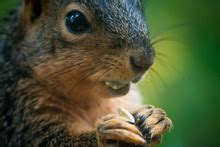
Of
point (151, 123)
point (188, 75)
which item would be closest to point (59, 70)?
point (151, 123)

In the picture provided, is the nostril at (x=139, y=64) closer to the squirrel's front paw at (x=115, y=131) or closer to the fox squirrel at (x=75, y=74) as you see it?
the fox squirrel at (x=75, y=74)

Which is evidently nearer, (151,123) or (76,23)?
(151,123)

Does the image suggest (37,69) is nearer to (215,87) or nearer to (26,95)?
(26,95)

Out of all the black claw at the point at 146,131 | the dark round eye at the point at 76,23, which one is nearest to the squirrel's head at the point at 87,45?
the dark round eye at the point at 76,23

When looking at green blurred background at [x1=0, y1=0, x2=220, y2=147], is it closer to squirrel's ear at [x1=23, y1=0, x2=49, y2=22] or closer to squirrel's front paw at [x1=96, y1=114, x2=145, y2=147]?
squirrel's ear at [x1=23, y1=0, x2=49, y2=22]

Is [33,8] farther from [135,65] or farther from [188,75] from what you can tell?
[188,75]

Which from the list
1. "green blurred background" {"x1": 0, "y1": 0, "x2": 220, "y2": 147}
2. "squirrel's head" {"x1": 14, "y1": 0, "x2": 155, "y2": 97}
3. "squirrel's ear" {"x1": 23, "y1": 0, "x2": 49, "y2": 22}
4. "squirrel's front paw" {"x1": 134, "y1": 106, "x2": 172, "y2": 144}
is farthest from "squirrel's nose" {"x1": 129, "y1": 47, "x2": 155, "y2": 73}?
"green blurred background" {"x1": 0, "y1": 0, "x2": 220, "y2": 147}

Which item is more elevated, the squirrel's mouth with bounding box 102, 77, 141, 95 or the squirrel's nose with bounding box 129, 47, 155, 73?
the squirrel's nose with bounding box 129, 47, 155, 73
